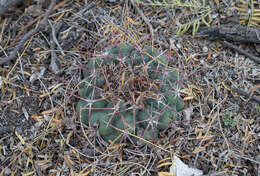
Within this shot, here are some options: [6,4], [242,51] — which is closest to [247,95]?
[242,51]

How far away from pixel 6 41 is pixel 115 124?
58.1 inches

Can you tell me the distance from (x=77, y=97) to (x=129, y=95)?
0.45m

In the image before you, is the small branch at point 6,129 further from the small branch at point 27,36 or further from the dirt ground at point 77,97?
the small branch at point 27,36

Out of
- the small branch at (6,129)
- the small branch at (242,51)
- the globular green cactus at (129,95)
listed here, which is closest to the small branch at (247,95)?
the small branch at (242,51)

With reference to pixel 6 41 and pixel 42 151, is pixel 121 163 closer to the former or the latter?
pixel 42 151

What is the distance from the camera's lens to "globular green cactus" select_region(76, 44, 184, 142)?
212cm

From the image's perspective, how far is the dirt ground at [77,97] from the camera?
227 cm

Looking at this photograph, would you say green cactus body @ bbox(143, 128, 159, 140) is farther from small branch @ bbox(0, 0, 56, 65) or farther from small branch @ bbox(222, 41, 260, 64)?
small branch @ bbox(0, 0, 56, 65)

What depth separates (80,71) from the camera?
8.08 ft

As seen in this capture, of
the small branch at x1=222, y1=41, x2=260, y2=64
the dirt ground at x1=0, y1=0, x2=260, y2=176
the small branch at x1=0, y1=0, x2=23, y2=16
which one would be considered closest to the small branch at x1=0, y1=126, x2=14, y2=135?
the dirt ground at x1=0, y1=0, x2=260, y2=176

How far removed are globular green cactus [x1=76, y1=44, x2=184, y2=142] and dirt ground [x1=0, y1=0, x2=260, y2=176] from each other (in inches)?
5.8

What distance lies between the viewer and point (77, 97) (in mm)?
2225

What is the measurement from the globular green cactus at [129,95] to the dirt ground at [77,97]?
0.49 feet

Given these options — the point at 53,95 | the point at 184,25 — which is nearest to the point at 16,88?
the point at 53,95
